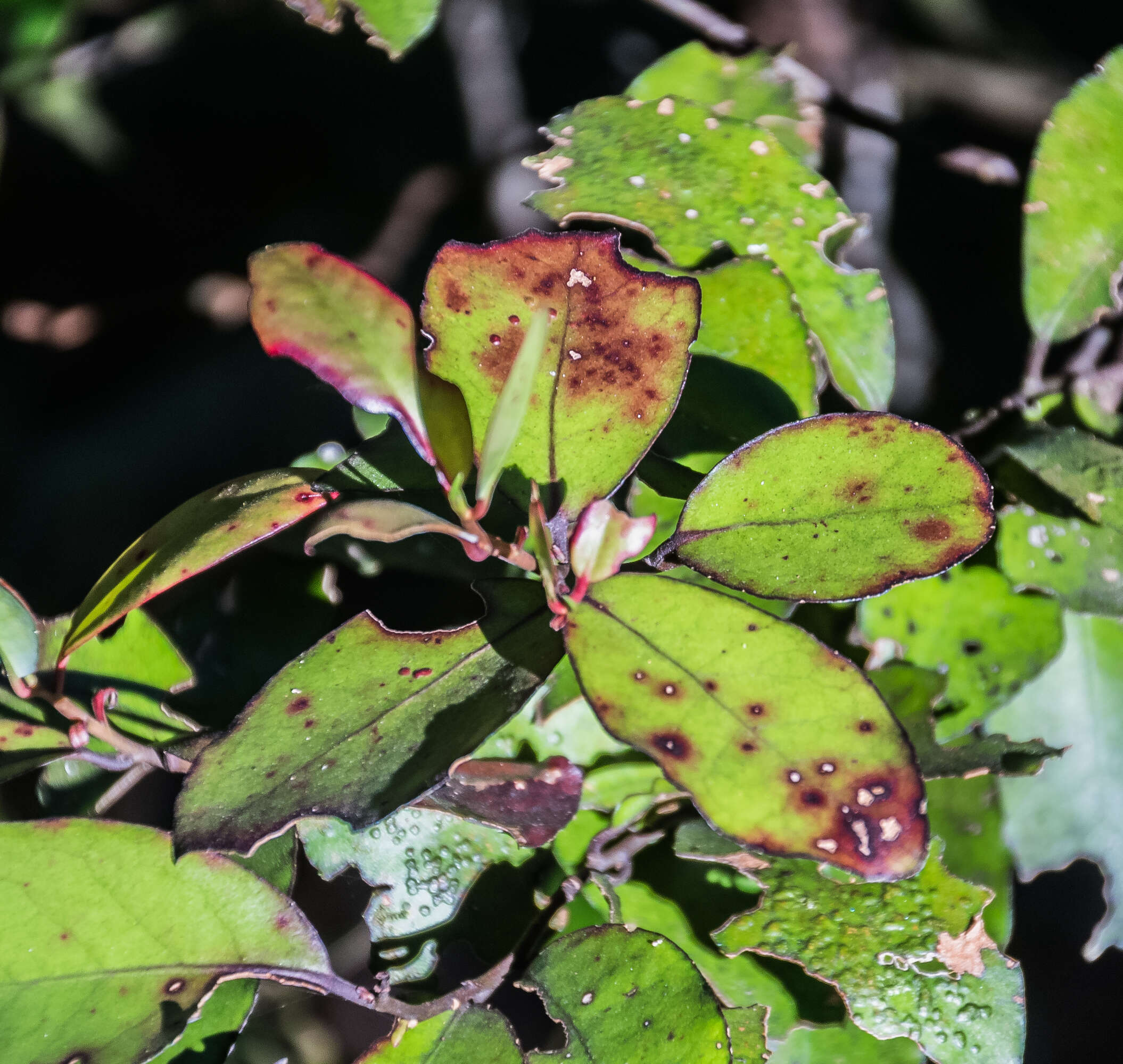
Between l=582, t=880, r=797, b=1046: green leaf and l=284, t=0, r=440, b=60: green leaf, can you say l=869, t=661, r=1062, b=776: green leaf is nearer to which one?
l=582, t=880, r=797, b=1046: green leaf

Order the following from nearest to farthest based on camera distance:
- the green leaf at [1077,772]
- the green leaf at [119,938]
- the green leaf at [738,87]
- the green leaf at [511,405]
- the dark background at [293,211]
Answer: the green leaf at [511,405] < the green leaf at [119,938] < the green leaf at [1077,772] < the green leaf at [738,87] < the dark background at [293,211]

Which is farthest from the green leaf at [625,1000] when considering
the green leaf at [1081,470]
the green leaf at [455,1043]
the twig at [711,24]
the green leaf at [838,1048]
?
the twig at [711,24]

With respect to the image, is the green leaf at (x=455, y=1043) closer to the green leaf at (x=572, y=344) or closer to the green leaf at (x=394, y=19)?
the green leaf at (x=572, y=344)

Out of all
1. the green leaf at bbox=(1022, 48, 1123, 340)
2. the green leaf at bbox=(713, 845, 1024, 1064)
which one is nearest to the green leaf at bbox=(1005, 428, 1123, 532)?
the green leaf at bbox=(1022, 48, 1123, 340)

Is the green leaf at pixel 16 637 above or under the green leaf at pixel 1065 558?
above

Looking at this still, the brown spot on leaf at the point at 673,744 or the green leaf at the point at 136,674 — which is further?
the green leaf at the point at 136,674

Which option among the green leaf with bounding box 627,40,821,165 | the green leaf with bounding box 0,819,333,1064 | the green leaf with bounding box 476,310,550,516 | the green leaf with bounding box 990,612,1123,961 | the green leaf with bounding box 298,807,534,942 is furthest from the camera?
the green leaf with bounding box 627,40,821,165
